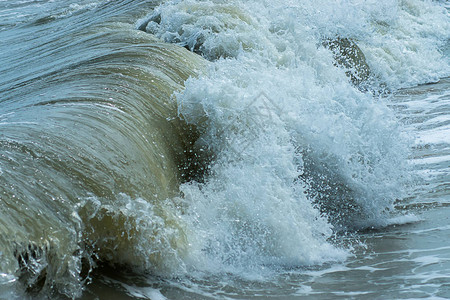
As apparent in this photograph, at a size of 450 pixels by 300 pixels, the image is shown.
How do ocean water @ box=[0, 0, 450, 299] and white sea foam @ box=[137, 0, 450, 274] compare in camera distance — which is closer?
ocean water @ box=[0, 0, 450, 299]

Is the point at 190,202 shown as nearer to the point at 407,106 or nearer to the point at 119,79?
the point at 119,79

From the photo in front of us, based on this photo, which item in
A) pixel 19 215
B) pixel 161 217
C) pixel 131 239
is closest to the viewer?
pixel 19 215

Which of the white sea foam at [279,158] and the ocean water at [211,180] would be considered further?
the white sea foam at [279,158]

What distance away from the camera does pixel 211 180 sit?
4.60 meters

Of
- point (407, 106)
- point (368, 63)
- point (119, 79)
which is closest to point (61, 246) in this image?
point (119, 79)

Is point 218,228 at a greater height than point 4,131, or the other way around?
point 4,131

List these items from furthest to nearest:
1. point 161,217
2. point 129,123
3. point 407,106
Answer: point 407,106
point 129,123
point 161,217

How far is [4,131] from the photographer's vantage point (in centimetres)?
422

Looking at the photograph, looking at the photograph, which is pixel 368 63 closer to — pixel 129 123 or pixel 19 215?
pixel 129 123

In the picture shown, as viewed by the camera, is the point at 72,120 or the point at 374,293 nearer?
the point at 374,293

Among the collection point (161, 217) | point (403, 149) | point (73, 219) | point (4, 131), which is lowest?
point (403, 149)

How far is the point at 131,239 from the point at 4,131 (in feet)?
4.09

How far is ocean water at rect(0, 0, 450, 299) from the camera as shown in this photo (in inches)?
136

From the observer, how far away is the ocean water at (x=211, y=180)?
3.47 metres
